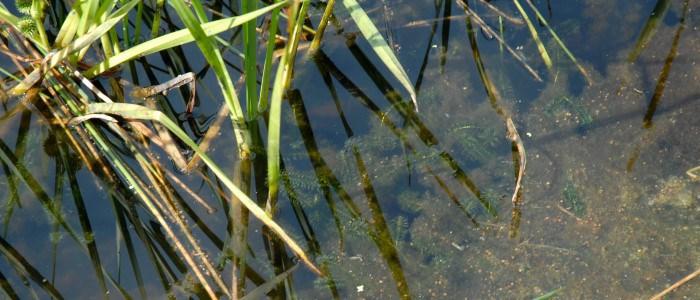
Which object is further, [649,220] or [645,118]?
[645,118]

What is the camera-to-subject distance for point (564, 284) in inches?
90.2

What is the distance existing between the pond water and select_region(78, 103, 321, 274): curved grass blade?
0.60 feet

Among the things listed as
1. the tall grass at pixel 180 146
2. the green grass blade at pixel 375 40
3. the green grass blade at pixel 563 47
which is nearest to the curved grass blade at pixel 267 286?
the tall grass at pixel 180 146

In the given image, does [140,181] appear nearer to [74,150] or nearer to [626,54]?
[74,150]

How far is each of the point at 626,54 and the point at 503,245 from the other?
2.96 feet

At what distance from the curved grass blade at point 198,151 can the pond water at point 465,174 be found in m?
0.18

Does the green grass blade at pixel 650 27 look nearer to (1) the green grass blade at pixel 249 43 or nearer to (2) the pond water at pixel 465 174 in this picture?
(2) the pond water at pixel 465 174

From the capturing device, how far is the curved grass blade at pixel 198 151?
215 cm

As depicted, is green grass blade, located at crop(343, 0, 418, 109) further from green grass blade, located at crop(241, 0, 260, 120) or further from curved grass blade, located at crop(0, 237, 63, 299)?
curved grass blade, located at crop(0, 237, 63, 299)

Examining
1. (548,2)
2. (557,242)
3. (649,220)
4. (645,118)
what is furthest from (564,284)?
(548,2)

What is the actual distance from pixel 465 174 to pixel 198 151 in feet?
2.94

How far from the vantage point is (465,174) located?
2525 mm

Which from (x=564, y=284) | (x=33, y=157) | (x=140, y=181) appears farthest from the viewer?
(x=33, y=157)

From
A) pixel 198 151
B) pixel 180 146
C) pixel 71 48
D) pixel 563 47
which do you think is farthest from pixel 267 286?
pixel 563 47
